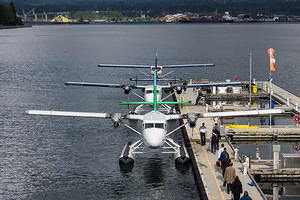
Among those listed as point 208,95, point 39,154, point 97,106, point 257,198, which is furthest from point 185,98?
point 257,198

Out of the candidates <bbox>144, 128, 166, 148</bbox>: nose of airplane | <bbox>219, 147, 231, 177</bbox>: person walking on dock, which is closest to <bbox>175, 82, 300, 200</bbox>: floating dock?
<bbox>219, 147, 231, 177</bbox>: person walking on dock

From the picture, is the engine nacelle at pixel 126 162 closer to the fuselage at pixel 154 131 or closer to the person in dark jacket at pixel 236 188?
the fuselage at pixel 154 131

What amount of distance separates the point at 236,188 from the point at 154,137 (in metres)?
9.03

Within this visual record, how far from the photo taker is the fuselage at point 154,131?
34.8 meters

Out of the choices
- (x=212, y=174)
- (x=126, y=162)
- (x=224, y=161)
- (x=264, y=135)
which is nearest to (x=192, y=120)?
(x=212, y=174)

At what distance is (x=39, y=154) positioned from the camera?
43.5m

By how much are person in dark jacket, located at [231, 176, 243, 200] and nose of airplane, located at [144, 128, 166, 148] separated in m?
8.51

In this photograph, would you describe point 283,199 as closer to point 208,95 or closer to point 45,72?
point 208,95

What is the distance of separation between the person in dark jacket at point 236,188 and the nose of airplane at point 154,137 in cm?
851

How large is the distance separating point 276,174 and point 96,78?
63.6 meters

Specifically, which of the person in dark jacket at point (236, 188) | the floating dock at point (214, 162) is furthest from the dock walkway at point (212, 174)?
the person in dark jacket at point (236, 188)

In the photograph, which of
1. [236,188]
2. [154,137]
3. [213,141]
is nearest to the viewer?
[236,188]

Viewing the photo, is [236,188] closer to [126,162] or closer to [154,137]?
[154,137]

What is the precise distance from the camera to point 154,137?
3475cm
